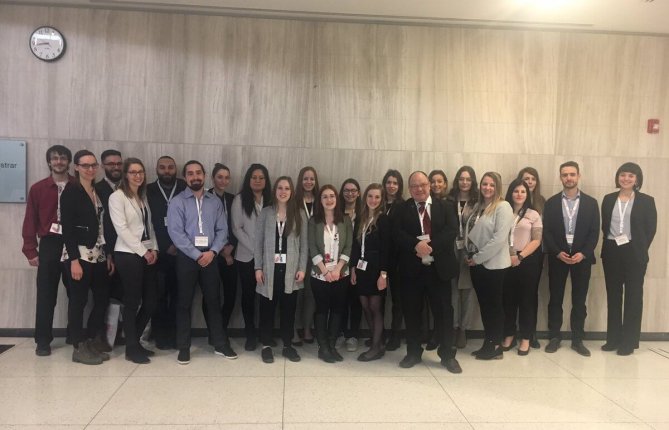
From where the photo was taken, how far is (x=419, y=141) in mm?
4801

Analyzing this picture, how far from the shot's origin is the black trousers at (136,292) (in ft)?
12.1

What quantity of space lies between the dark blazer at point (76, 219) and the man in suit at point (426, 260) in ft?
8.79

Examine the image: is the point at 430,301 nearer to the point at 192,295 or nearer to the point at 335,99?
the point at 192,295

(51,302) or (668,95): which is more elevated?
(668,95)

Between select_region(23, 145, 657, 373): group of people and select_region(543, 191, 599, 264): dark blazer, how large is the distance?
1 centimetres

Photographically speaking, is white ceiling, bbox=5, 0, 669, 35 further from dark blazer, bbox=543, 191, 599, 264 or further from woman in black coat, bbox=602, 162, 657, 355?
dark blazer, bbox=543, 191, 599, 264

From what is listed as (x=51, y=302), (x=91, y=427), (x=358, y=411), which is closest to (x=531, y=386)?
(x=358, y=411)

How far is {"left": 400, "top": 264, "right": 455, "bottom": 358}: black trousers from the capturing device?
3.74 m

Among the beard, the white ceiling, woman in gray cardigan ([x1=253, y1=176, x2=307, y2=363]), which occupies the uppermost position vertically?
the white ceiling

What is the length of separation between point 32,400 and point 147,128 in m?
2.75

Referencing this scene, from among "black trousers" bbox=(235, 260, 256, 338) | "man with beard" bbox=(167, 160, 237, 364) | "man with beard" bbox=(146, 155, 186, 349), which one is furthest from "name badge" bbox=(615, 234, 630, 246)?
"man with beard" bbox=(146, 155, 186, 349)

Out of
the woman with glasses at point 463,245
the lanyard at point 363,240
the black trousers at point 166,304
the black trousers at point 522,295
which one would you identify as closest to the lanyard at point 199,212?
the black trousers at point 166,304

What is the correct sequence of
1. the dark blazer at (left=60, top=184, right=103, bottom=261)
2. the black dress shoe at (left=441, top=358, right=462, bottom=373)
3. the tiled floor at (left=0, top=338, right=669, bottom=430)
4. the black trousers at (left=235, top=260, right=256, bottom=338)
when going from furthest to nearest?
the black trousers at (left=235, top=260, right=256, bottom=338) → the black dress shoe at (left=441, top=358, right=462, bottom=373) → the dark blazer at (left=60, top=184, right=103, bottom=261) → the tiled floor at (left=0, top=338, right=669, bottom=430)

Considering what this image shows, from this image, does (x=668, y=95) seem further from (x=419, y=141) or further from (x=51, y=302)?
(x=51, y=302)
